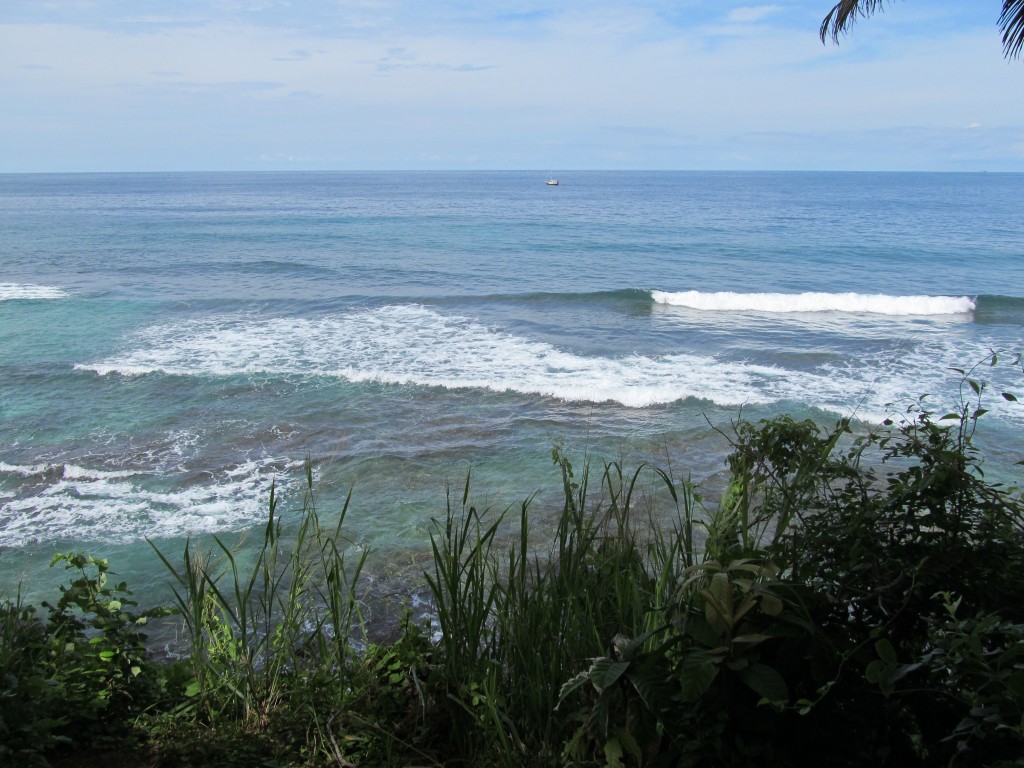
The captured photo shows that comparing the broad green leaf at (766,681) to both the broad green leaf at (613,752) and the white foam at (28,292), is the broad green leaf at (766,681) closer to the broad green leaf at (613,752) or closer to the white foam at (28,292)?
the broad green leaf at (613,752)

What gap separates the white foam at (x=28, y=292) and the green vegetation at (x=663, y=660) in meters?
21.1

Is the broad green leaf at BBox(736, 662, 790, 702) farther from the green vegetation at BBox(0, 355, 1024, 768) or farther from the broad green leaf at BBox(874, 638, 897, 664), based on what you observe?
the broad green leaf at BBox(874, 638, 897, 664)

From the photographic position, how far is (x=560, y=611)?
2.91m

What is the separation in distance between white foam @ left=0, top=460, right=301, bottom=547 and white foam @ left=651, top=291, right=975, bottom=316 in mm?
15779

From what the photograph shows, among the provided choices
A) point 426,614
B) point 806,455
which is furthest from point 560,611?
point 426,614

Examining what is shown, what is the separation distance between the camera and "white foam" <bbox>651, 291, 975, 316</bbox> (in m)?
21.9

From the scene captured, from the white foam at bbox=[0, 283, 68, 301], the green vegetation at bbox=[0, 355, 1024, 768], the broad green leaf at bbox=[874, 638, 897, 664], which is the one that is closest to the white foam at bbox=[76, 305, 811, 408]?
the white foam at bbox=[0, 283, 68, 301]

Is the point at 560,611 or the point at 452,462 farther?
the point at 452,462

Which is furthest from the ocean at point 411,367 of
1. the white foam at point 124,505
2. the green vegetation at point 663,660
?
the green vegetation at point 663,660

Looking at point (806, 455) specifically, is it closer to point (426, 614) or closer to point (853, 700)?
point (853, 700)

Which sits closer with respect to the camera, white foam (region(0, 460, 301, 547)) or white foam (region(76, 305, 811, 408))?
white foam (region(0, 460, 301, 547))

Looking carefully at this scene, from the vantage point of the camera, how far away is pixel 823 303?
22.2 m

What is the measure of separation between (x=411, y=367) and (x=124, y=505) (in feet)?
20.9

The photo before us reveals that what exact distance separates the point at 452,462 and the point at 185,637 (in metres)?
4.40
